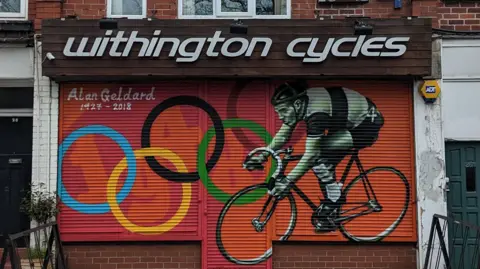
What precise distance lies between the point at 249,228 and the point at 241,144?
4.18ft

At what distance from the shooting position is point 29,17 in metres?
8.39

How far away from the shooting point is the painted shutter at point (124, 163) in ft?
26.7

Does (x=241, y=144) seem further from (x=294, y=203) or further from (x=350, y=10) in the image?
(x=350, y=10)

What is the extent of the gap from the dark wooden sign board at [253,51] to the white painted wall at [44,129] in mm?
546

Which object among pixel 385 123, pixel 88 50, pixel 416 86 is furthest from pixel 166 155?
pixel 416 86

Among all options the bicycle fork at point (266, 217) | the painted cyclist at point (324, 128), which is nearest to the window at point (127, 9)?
the painted cyclist at point (324, 128)

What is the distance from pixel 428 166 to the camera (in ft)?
26.7

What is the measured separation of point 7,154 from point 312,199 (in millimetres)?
4840

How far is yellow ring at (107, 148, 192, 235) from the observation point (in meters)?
8.16

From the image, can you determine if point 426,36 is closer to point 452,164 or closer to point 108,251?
point 452,164

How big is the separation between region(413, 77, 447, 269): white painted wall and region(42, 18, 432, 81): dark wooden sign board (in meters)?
0.66

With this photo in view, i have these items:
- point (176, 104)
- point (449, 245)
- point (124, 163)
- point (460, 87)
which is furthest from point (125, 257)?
point (460, 87)

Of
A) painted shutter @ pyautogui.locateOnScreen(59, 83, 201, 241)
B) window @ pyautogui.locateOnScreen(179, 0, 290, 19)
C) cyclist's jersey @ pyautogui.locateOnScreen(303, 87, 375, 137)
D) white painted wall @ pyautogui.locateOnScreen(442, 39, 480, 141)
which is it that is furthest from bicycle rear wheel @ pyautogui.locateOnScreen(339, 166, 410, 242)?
window @ pyautogui.locateOnScreen(179, 0, 290, 19)

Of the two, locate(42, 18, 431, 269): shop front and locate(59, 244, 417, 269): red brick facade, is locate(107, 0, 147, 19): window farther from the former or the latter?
locate(59, 244, 417, 269): red brick facade
